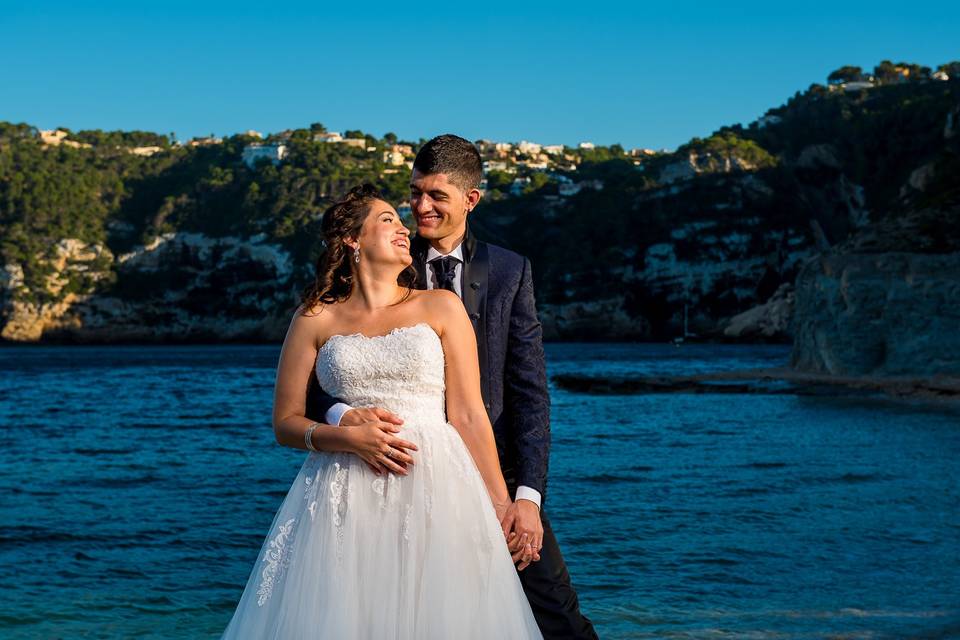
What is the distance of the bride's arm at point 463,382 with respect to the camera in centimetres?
325

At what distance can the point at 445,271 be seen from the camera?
3.54 meters

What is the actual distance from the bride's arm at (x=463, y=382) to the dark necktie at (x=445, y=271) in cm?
23

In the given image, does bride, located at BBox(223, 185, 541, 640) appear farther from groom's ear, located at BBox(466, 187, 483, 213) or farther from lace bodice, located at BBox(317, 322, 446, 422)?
groom's ear, located at BBox(466, 187, 483, 213)

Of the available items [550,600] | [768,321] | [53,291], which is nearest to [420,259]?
[550,600]

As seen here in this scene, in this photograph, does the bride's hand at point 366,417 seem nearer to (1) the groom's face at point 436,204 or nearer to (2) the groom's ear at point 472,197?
(1) the groom's face at point 436,204

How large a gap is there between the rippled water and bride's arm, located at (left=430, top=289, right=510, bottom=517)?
528 centimetres

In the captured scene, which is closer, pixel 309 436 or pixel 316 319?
pixel 309 436

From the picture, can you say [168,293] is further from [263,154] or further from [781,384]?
[781,384]

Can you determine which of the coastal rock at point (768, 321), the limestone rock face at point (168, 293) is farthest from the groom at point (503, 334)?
the limestone rock face at point (168, 293)

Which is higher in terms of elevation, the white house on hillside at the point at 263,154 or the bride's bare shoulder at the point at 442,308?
the white house on hillside at the point at 263,154

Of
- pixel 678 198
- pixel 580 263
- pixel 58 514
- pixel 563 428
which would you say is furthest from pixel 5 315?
pixel 58 514

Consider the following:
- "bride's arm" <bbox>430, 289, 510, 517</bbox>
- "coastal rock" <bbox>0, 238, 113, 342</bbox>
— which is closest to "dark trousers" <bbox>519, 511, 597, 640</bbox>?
"bride's arm" <bbox>430, 289, 510, 517</bbox>

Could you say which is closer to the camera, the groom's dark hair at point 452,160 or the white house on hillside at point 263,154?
the groom's dark hair at point 452,160

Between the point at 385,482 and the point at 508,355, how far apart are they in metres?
0.64
